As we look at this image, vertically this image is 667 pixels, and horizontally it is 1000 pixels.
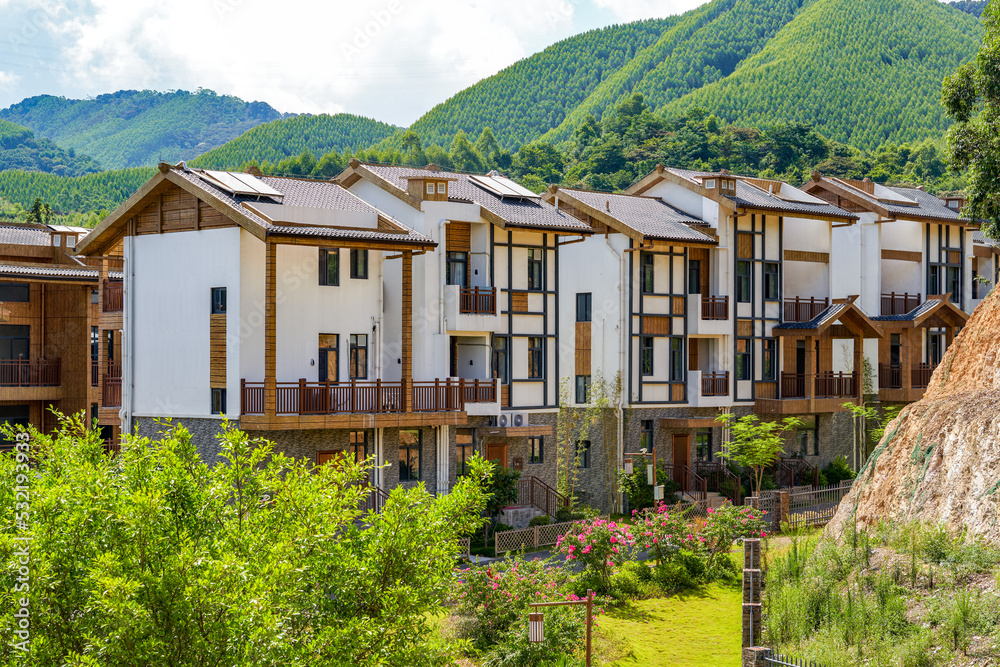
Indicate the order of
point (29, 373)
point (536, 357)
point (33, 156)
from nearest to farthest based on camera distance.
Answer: point (536, 357) < point (29, 373) < point (33, 156)

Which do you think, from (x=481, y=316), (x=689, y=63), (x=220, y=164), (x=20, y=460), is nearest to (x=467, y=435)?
(x=481, y=316)

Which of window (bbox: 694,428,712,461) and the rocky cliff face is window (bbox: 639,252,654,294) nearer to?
window (bbox: 694,428,712,461)

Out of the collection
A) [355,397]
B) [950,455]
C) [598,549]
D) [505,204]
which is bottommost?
[598,549]

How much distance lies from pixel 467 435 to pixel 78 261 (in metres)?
17.4

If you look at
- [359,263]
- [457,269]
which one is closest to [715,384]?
[457,269]

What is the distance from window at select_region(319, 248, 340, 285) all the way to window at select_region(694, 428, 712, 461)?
53.1 ft

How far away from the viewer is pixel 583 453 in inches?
1490

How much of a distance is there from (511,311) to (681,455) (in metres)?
9.44

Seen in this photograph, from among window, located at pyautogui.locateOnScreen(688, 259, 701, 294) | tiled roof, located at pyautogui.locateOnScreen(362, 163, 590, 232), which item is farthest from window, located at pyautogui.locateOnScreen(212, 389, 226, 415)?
window, located at pyautogui.locateOnScreen(688, 259, 701, 294)

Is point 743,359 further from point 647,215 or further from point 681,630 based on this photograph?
point 681,630

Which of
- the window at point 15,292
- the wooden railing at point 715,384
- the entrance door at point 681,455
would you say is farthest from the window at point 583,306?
the window at point 15,292

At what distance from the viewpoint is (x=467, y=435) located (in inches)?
1348

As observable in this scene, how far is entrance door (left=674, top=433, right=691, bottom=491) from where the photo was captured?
39.9 metres

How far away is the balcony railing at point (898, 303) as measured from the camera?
47031 millimetres
